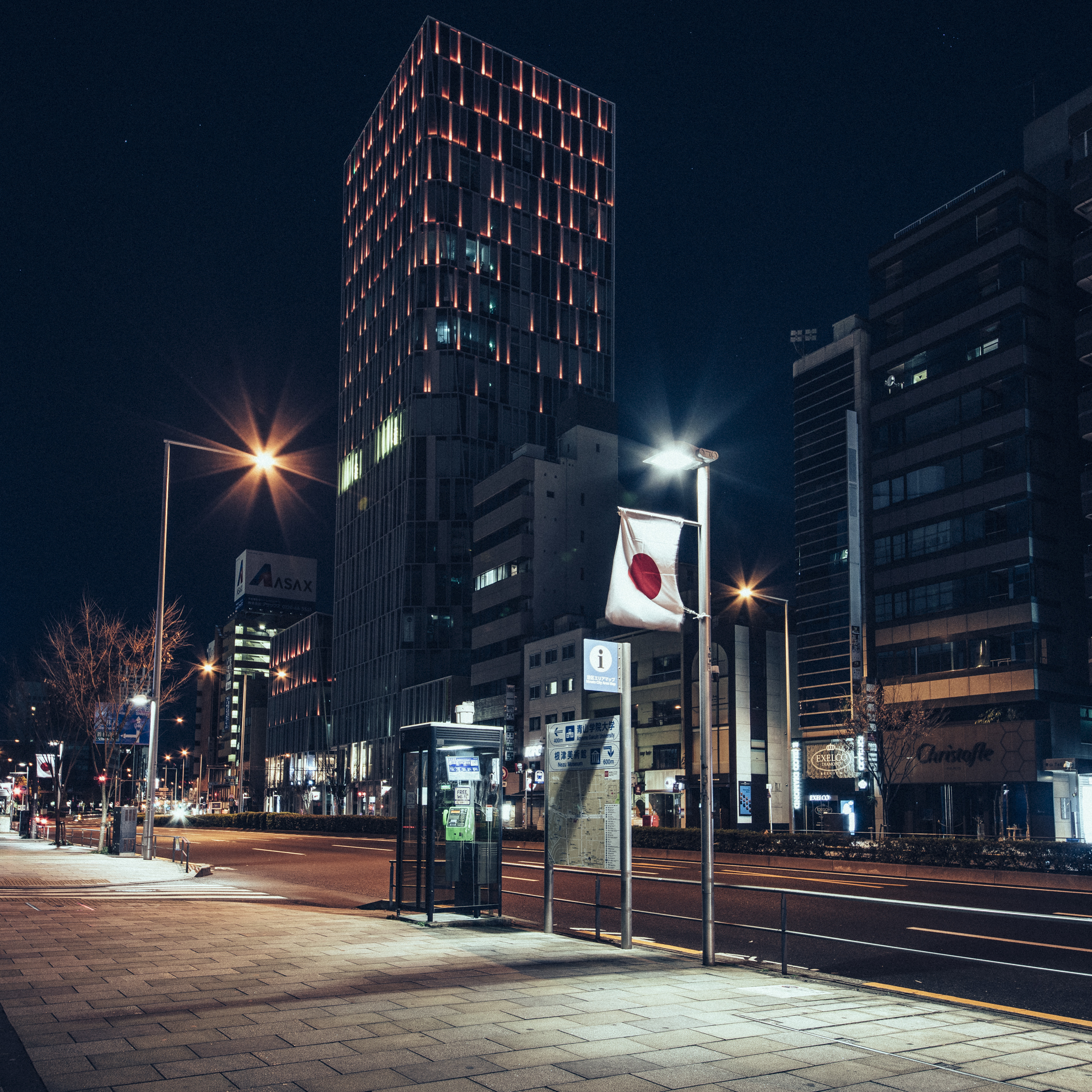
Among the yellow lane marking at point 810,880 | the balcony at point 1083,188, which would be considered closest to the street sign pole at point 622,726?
the yellow lane marking at point 810,880

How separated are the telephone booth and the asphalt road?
1.16 meters

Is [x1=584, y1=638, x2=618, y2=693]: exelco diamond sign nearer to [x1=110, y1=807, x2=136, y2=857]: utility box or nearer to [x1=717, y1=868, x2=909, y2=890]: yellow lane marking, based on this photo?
[x1=717, y1=868, x2=909, y2=890]: yellow lane marking

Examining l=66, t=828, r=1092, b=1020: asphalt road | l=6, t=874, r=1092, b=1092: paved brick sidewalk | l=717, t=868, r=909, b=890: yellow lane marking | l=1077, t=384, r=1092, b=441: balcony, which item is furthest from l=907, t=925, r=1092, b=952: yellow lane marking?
l=1077, t=384, r=1092, b=441: balcony

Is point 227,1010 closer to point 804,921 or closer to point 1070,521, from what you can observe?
point 804,921

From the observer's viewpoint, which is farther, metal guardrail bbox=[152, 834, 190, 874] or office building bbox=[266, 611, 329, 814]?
office building bbox=[266, 611, 329, 814]

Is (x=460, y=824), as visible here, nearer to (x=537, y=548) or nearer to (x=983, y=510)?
(x=983, y=510)

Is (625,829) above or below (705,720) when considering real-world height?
below

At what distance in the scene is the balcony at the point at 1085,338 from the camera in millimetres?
52906

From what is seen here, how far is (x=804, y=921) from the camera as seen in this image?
17.3 m

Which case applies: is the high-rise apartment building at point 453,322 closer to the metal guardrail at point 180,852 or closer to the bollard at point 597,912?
the metal guardrail at point 180,852

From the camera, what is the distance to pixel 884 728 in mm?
47719

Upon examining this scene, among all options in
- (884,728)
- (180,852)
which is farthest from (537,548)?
(180,852)

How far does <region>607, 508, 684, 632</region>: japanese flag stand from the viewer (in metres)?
12.1

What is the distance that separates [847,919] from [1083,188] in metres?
46.1
